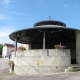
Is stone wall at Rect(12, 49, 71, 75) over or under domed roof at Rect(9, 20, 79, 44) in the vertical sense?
under

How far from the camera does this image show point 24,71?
13.9 m

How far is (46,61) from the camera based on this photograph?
43.2 ft

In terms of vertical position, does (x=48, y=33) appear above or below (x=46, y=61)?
above

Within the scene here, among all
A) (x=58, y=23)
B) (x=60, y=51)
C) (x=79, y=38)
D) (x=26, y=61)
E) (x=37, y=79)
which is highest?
(x=58, y=23)

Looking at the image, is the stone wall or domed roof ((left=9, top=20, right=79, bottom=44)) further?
domed roof ((left=9, top=20, right=79, bottom=44))

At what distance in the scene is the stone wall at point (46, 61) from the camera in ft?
42.9

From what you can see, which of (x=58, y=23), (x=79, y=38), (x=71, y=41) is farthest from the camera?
(x=71, y=41)

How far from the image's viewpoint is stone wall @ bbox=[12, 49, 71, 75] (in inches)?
515

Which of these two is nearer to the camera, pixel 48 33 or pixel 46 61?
pixel 46 61

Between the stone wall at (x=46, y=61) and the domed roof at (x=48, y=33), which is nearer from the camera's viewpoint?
the stone wall at (x=46, y=61)

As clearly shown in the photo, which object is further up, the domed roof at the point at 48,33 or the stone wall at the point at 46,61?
the domed roof at the point at 48,33

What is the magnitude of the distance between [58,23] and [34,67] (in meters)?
7.32

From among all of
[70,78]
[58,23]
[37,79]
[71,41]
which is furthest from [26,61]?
[71,41]

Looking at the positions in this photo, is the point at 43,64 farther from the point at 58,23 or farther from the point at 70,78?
the point at 58,23
